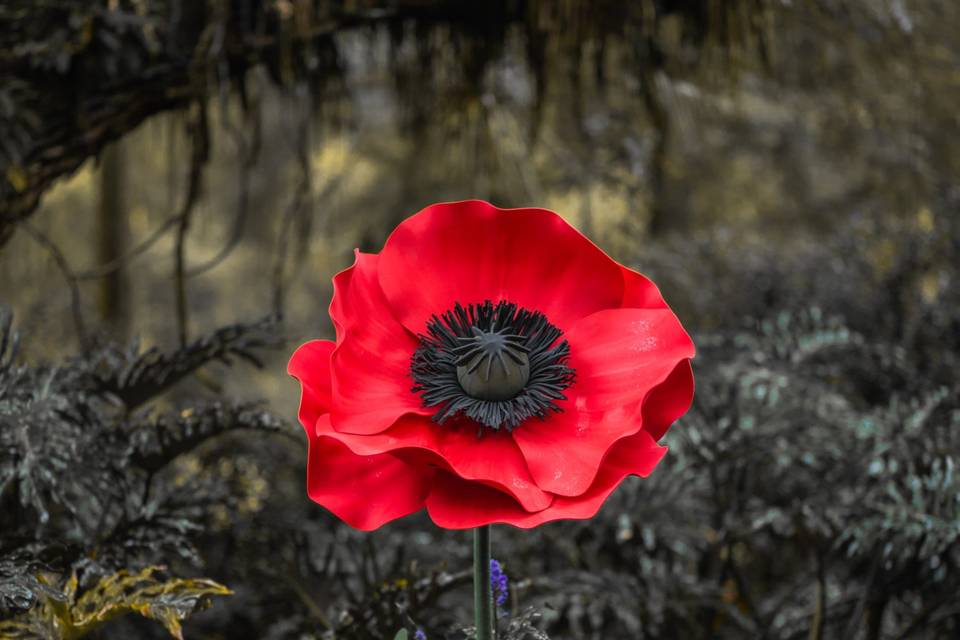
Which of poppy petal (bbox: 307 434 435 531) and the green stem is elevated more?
poppy petal (bbox: 307 434 435 531)

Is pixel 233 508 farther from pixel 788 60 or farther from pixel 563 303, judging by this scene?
pixel 788 60

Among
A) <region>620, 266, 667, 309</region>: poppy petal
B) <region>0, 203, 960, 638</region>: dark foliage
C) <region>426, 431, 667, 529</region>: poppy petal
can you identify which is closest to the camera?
<region>426, 431, 667, 529</region>: poppy petal

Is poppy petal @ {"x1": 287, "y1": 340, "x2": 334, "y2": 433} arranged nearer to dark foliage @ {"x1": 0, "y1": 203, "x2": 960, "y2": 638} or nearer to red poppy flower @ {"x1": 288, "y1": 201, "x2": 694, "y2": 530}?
red poppy flower @ {"x1": 288, "y1": 201, "x2": 694, "y2": 530}

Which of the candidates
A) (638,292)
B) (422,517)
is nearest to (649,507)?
(422,517)

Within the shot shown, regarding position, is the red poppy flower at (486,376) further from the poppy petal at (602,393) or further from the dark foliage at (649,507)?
the dark foliage at (649,507)

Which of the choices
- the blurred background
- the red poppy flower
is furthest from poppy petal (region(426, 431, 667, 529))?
the blurred background

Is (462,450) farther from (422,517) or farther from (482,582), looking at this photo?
(422,517)
